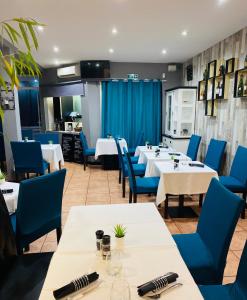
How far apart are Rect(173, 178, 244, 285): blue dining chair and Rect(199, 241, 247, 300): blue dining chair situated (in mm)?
111

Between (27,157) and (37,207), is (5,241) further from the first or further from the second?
(27,157)

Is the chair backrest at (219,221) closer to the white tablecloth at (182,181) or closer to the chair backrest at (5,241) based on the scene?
the white tablecloth at (182,181)

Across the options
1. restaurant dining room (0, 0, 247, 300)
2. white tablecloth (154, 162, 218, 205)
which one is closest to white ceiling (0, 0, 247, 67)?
restaurant dining room (0, 0, 247, 300)

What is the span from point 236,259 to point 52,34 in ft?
12.9

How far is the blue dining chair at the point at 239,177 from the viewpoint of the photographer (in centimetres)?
308

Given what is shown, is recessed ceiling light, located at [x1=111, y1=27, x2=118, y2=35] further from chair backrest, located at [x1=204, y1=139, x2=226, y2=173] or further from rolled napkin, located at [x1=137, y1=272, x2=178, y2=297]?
rolled napkin, located at [x1=137, y1=272, x2=178, y2=297]

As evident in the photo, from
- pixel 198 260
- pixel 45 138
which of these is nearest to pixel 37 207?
pixel 198 260

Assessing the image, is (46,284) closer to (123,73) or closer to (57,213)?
(57,213)

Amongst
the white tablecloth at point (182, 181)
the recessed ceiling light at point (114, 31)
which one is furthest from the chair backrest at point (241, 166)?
the recessed ceiling light at point (114, 31)

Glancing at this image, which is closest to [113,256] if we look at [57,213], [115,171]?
[57,213]

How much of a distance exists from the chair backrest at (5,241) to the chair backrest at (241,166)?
9.31 ft

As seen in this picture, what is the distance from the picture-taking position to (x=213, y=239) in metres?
1.52

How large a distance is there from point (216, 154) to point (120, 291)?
3.28 meters

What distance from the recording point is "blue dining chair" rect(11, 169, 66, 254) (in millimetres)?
1721
